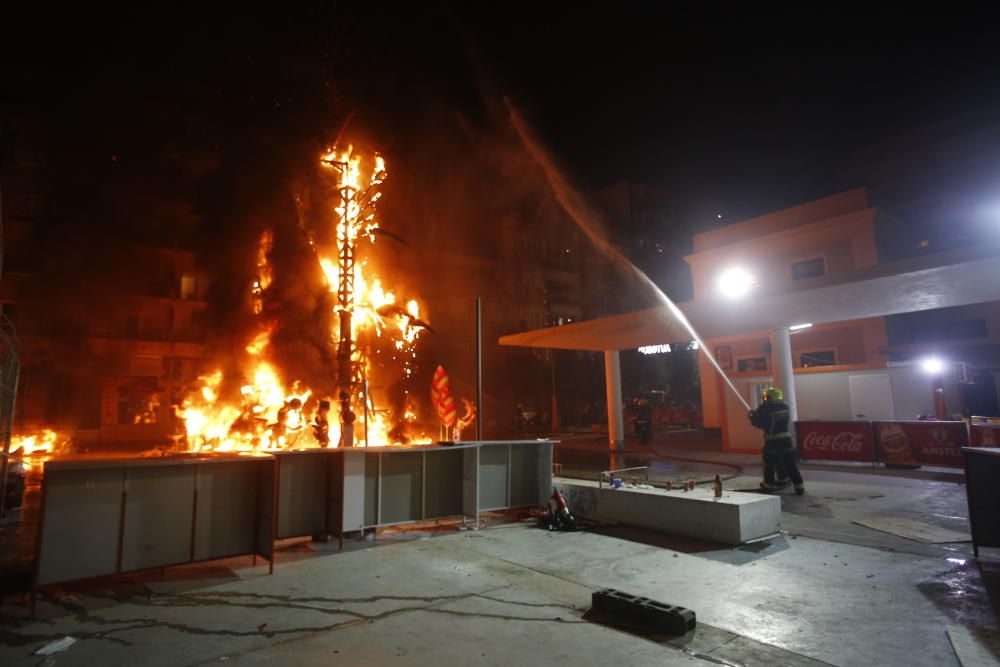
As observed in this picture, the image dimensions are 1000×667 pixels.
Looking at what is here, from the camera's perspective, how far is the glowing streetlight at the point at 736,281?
23284 mm

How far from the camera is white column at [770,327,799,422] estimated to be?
52.6ft

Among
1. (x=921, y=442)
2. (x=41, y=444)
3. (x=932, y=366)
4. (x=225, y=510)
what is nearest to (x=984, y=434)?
(x=921, y=442)

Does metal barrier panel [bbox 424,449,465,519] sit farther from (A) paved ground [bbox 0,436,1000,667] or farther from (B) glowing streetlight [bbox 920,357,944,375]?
(B) glowing streetlight [bbox 920,357,944,375]

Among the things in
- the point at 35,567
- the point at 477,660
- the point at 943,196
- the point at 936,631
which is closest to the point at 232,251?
the point at 35,567

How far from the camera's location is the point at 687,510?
7895 mm

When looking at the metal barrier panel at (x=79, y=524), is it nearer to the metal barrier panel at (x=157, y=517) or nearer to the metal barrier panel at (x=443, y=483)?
the metal barrier panel at (x=157, y=517)

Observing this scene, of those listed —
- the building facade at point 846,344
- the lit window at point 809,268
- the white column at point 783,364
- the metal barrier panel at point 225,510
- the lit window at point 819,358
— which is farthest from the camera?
the lit window at point 809,268

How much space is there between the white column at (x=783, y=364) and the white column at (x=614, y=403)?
6.21 meters

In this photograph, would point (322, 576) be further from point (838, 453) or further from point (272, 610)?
point (838, 453)

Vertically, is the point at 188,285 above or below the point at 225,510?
above

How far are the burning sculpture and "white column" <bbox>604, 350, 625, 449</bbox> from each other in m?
8.10

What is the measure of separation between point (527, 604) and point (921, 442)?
46.9ft

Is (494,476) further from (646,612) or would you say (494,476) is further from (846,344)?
(846,344)

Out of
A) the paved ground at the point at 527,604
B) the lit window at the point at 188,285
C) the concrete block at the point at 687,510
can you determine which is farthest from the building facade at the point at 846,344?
the lit window at the point at 188,285
